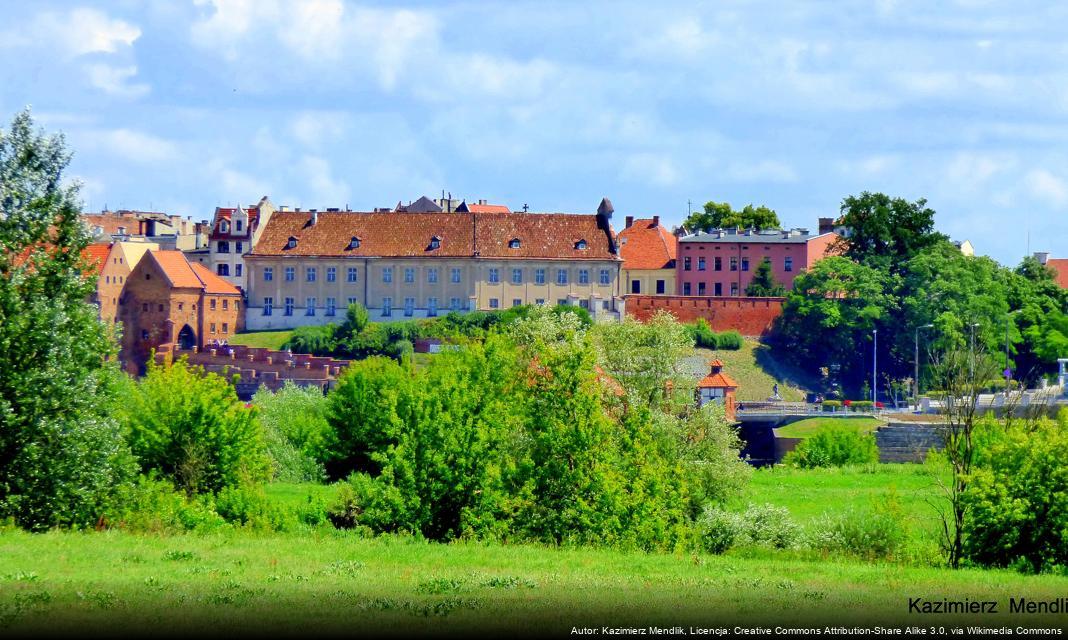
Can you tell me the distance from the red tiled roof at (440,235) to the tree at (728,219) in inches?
750

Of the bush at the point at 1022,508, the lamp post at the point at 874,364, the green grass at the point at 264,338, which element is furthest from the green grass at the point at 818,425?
the bush at the point at 1022,508

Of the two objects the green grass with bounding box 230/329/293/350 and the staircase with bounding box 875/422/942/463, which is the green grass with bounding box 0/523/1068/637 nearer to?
the staircase with bounding box 875/422/942/463

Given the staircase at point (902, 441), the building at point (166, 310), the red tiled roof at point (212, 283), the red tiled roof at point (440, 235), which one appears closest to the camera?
the staircase at point (902, 441)

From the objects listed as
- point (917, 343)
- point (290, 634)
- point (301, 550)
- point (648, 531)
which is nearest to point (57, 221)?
point (301, 550)

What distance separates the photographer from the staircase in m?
73.4

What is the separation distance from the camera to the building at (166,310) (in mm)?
110312

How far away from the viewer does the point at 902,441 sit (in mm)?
76188

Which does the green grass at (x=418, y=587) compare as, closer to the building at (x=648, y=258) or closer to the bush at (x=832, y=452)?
the bush at (x=832, y=452)

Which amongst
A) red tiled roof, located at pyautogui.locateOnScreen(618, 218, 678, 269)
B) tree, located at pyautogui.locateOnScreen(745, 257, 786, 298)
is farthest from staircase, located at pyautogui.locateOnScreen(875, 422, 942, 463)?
red tiled roof, located at pyautogui.locateOnScreen(618, 218, 678, 269)

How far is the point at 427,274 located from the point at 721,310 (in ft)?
61.2

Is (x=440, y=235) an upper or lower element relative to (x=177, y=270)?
upper

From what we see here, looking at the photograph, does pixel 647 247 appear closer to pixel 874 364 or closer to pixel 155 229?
pixel 874 364

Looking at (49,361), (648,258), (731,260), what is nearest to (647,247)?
(648,258)

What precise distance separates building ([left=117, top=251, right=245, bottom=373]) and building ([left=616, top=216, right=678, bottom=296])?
90.6 ft
